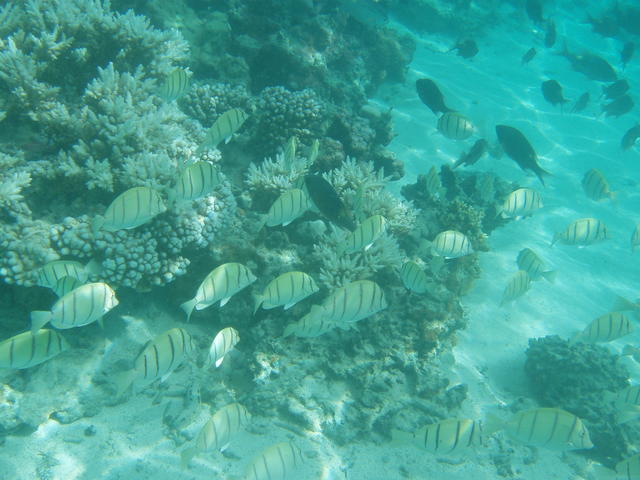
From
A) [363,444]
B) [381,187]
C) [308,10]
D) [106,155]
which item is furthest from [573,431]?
[308,10]

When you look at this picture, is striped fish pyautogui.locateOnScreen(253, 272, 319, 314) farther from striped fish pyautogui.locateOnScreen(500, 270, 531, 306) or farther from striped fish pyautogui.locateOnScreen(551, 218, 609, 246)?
striped fish pyautogui.locateOnScreen(551, 218, 609, 246)

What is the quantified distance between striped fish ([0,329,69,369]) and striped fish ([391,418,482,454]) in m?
3.11

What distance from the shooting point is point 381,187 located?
6121 millimetres

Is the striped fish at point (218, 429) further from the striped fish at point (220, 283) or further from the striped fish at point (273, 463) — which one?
the striped fish at point (220, 283)

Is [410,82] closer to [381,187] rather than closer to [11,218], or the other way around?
[381,187]

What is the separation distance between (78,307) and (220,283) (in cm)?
111

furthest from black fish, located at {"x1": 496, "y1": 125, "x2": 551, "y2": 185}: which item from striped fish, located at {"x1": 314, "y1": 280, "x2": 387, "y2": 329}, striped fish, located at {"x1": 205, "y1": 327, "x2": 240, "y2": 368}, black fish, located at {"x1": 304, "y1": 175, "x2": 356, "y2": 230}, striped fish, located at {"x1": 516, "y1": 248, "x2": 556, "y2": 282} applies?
striped fish, located at {"x1": 205, "y1": 327, "x2": 240, "y2": 368}

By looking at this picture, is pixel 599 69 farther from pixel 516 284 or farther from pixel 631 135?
pixel 516 284

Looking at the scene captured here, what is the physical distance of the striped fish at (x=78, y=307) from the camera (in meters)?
3.03

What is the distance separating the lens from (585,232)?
217 inches

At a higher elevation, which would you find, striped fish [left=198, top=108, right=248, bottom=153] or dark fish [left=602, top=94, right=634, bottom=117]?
striped fish [left=198, top=108, right=248, bottom=153]

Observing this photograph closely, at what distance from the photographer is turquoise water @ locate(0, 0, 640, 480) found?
3.67 metres

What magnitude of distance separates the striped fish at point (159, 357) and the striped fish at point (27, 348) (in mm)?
732

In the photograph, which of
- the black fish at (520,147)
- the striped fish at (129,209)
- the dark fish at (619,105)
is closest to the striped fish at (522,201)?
the black fish at (520,147)
